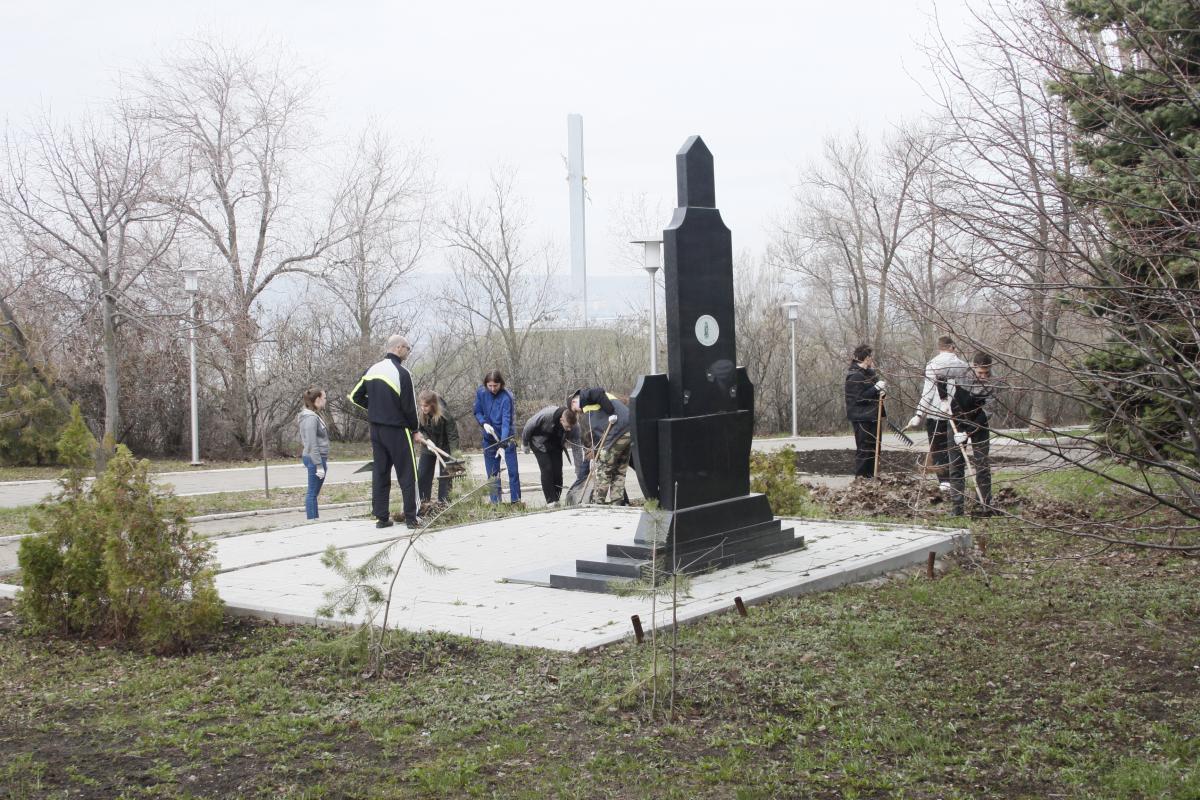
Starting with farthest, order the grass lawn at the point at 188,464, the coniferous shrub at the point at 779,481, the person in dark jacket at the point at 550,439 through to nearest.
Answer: the grass lawn at the point at 188,464
the person in dark jacket at the point at 550,439
the coniferous shrub at the point at 779,481

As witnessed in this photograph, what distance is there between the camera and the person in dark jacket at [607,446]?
1259cm

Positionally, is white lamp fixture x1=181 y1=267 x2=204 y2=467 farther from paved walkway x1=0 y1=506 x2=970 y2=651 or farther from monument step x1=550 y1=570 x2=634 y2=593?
monument step x1=550 y1=570 x2=634 y2=593

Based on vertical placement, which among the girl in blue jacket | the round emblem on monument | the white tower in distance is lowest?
the girl in blue jacket

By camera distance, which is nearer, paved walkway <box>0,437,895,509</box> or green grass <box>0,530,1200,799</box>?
green grass <box>0,530,1200,799</box>

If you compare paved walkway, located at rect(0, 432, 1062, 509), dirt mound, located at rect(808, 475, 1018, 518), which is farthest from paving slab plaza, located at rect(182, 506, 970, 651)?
paved walkway, located at rect(0, 432, 1062, 509)

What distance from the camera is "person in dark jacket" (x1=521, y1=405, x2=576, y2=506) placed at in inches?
526

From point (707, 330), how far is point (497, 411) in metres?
6.37

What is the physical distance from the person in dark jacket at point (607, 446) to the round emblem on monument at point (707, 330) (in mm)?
4161

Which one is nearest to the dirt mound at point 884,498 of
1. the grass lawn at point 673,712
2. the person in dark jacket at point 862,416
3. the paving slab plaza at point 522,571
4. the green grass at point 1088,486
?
the green grass at point 1088,486

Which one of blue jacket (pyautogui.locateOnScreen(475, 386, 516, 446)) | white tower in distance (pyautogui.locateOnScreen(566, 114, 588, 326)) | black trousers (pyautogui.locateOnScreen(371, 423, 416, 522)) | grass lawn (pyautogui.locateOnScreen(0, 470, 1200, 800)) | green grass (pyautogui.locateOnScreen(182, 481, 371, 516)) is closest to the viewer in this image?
grass lawn (pyautogui.locateOnScreen(0, 470, 1200, 800))

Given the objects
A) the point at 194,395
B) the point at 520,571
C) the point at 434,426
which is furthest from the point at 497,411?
the point at 194,395

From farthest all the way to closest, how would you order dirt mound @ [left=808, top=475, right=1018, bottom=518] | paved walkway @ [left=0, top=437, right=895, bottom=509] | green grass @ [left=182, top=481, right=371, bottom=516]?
paved walkway @ [left=0, top=437, right=895, bottom=509] → green grass @ [left=182, top=481, right=371, bottom=516] → dirt mound @ [left=808, top=475, right=1018, bottom=518]

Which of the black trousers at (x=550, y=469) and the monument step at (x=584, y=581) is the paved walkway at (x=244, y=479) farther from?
the monument step at (x=584, y=581)

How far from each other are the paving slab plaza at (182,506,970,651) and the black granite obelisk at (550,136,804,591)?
0.26m
